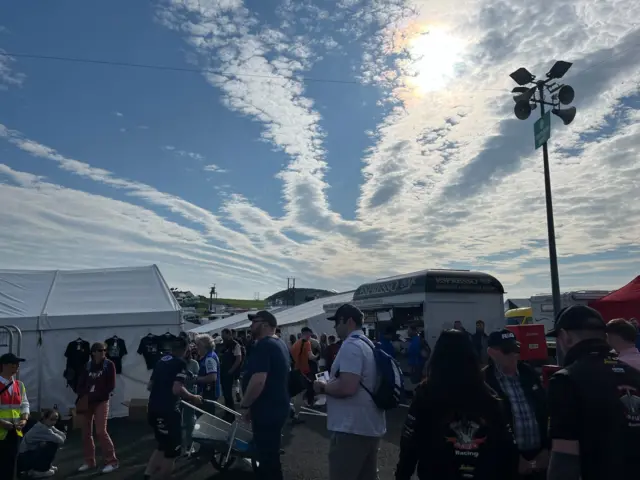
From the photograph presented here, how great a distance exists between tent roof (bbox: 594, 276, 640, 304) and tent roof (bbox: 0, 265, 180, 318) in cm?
995

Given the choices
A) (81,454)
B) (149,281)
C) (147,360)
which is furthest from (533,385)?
(149,281)

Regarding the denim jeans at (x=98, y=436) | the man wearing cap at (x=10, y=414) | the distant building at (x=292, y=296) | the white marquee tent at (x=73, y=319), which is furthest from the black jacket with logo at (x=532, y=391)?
the distant building at (x=292, y=296)

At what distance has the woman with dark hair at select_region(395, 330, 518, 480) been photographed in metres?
2.41

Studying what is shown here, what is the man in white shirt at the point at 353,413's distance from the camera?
384cm

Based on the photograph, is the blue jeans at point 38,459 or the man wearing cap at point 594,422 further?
the blue jeans at point 38,459

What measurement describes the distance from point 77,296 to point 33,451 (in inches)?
232

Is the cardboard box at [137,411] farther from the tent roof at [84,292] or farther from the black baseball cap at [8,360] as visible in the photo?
the black baseball cap at [8,360]

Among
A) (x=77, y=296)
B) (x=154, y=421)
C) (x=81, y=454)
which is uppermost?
(x=77, y=296)

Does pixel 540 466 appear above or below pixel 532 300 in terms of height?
below

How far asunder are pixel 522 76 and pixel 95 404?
10.3m

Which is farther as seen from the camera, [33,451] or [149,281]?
[149,281]

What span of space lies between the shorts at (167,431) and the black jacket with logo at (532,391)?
12.2 feet

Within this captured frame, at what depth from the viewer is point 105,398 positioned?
742 centimetres

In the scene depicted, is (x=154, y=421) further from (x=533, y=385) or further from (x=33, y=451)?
(x=533, y=385)
